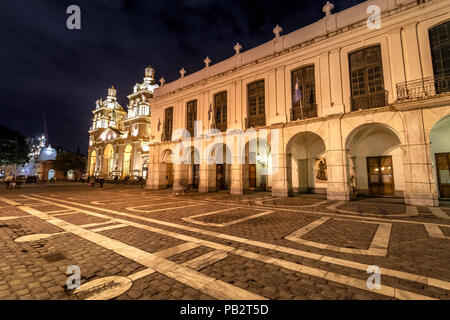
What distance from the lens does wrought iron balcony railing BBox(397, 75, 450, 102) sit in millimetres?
10523

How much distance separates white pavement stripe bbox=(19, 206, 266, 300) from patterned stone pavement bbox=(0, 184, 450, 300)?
2cm

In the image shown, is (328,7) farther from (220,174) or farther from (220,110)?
(220,174)

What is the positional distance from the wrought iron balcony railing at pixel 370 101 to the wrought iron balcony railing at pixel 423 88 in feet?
2.89

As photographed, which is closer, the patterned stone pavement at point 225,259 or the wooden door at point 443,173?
the patterned stone pavement at point 225,259

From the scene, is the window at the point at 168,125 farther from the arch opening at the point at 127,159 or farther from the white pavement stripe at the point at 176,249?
the arch opening at the point at 127,159

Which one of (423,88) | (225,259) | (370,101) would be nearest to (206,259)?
(225,259)

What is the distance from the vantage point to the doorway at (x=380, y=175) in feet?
46.3

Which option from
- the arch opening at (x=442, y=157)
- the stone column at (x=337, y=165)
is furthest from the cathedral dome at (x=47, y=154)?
the arch opening at (x=442, y=157)

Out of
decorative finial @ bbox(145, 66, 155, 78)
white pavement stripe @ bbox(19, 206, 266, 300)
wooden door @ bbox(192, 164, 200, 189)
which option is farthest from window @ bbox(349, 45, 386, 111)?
decorative finial @ bbox(145, 66, 155, 78)

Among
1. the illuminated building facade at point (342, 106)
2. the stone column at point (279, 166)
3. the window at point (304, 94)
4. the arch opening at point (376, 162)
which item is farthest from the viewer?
the stone column at point (279, 166)

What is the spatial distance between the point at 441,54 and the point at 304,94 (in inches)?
283
